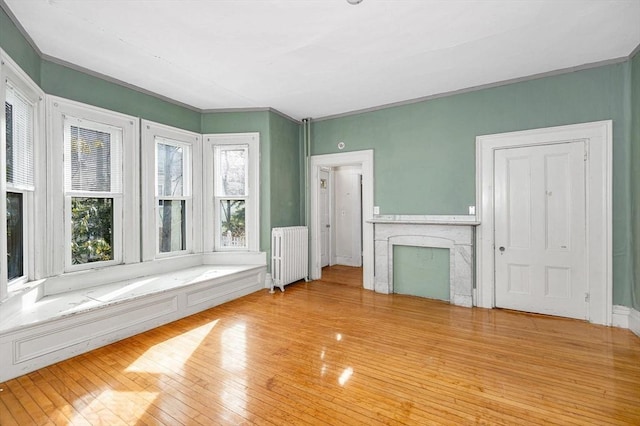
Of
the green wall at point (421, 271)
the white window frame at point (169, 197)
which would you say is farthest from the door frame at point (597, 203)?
the white window frame at point (169, 197)

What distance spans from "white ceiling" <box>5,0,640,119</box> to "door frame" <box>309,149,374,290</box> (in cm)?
125

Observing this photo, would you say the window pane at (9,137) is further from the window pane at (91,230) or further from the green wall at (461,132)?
the green wall at (461,132)

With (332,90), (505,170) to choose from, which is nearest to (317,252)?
(332,90)

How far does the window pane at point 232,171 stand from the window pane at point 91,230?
5.31 ft

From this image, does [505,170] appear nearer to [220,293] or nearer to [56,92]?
[220,293]

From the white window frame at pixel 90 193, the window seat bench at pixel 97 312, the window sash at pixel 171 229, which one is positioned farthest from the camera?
the window sash at pixel 171 229

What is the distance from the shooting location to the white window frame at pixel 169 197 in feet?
13.0

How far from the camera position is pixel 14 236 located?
2.73 m

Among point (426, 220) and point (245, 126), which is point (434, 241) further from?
point (245, 126)

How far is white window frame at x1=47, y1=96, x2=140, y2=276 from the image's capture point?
314 centimetres

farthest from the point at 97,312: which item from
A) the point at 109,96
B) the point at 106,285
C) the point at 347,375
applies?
the point at 109,96

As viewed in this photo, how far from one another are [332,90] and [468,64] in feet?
5.63

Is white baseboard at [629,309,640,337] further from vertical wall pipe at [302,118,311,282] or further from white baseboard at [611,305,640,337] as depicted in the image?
vertical wall pipe at [302,118,311,282]

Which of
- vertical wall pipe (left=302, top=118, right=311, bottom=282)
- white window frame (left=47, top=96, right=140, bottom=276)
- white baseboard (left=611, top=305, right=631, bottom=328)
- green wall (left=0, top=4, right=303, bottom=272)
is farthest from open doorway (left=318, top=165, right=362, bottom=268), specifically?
white baseboard (left=611, top=305, right=631, bottom=328)
